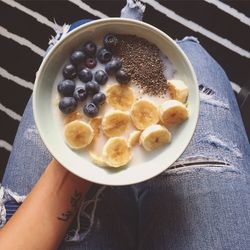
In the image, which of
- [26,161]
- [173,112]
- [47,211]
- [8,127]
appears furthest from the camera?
[8,127]

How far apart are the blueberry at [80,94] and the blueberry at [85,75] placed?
15mm

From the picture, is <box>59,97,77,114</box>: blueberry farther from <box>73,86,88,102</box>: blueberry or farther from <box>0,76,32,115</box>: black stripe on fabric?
<box>0,76,32,115</box>: black stripe on fabric

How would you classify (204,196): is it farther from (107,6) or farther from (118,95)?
(107,6)

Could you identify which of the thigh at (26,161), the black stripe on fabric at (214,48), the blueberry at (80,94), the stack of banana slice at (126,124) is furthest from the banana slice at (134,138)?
the black stripe on fabric at (214,48)

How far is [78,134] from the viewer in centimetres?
73

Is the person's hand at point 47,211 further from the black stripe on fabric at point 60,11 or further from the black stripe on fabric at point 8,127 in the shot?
the black stripe on fabric at point 60,11

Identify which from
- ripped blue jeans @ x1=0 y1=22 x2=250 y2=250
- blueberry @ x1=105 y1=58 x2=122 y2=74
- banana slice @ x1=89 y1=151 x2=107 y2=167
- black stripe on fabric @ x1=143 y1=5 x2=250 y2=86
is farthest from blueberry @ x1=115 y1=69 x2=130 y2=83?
black stripe on fabric @ x1=143 y1=5 x2=250 y2=86

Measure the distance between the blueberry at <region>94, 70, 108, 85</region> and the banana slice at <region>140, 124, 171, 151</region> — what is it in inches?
4.2

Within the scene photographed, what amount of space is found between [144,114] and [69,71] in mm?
141

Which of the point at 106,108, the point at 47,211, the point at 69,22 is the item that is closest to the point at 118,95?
the point at 106,108

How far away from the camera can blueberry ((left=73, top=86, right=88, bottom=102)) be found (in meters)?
0.73

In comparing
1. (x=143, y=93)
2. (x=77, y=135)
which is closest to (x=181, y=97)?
(x=143, y=93)

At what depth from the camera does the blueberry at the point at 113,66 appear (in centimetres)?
74

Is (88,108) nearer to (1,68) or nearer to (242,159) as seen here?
(242,159)
